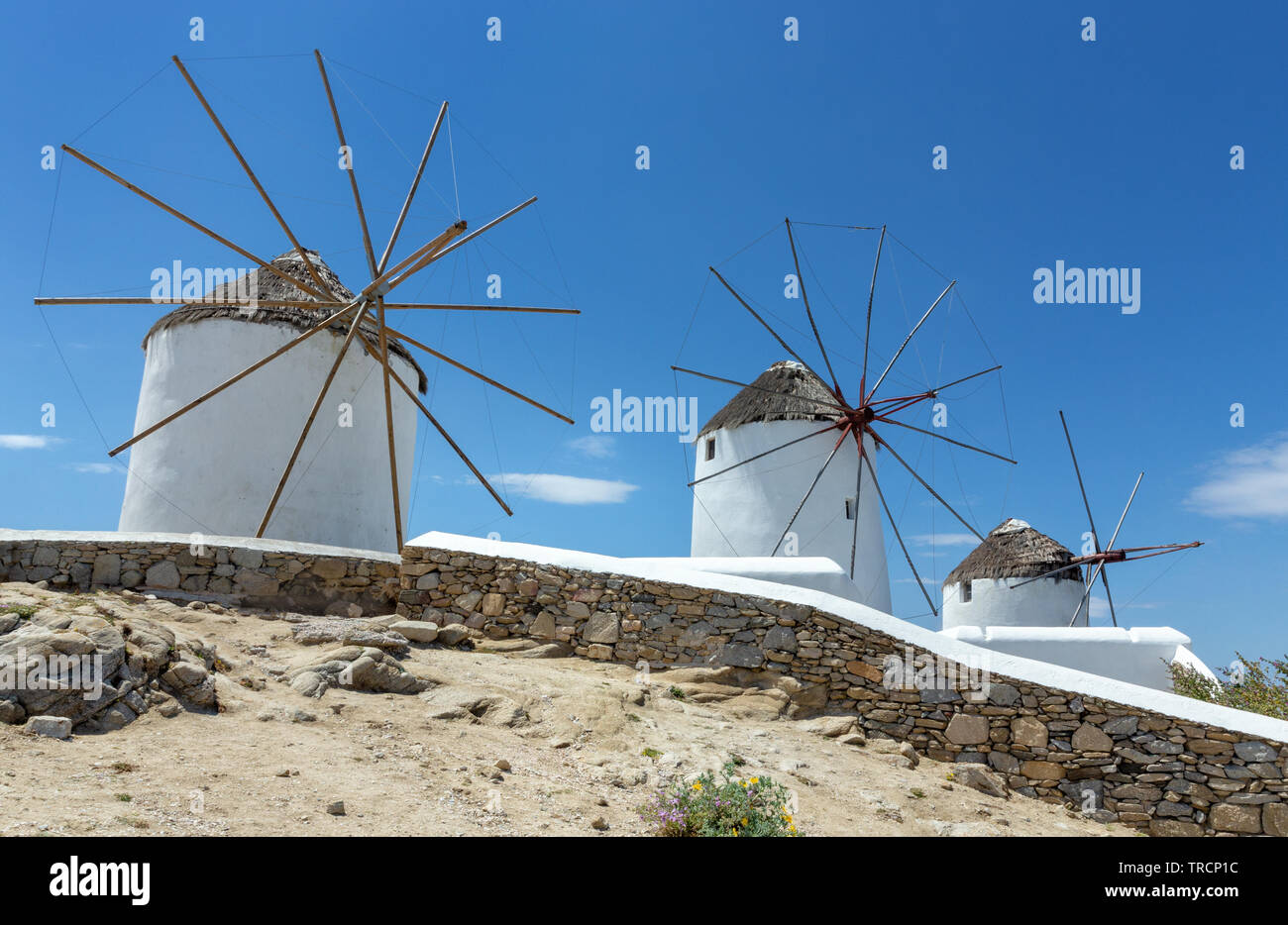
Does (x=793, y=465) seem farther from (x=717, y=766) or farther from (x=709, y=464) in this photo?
(x=717, y=766)

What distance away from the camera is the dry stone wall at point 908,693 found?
6047 mm

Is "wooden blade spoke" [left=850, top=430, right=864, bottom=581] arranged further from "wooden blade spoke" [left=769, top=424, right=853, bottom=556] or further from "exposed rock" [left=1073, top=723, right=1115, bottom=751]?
"exposed rock" [left=1073, top=723, right=1115, bottom=751]

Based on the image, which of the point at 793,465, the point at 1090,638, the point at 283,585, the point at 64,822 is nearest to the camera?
the point at 64,822

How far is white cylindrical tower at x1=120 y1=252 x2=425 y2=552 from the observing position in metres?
10.8

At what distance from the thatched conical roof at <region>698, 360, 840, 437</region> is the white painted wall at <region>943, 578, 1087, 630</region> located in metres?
6.47

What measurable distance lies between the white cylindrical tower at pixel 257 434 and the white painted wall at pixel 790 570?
4797 millimetres

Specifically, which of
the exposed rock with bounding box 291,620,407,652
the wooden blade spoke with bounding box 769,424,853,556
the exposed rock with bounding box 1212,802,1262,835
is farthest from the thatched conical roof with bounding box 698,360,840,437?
the exposed rock with bounding box 1212,802,1262,835

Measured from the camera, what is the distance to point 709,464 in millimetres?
16062

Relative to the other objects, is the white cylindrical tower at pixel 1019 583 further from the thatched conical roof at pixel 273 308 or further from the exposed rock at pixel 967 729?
the thatched conical roof at pixel 273 308

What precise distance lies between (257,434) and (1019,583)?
15748mm

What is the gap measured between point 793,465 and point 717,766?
9.95 metres

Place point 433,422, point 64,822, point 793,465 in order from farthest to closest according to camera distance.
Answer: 1. point 793,465
2. point 433,422
3. point 64,822
